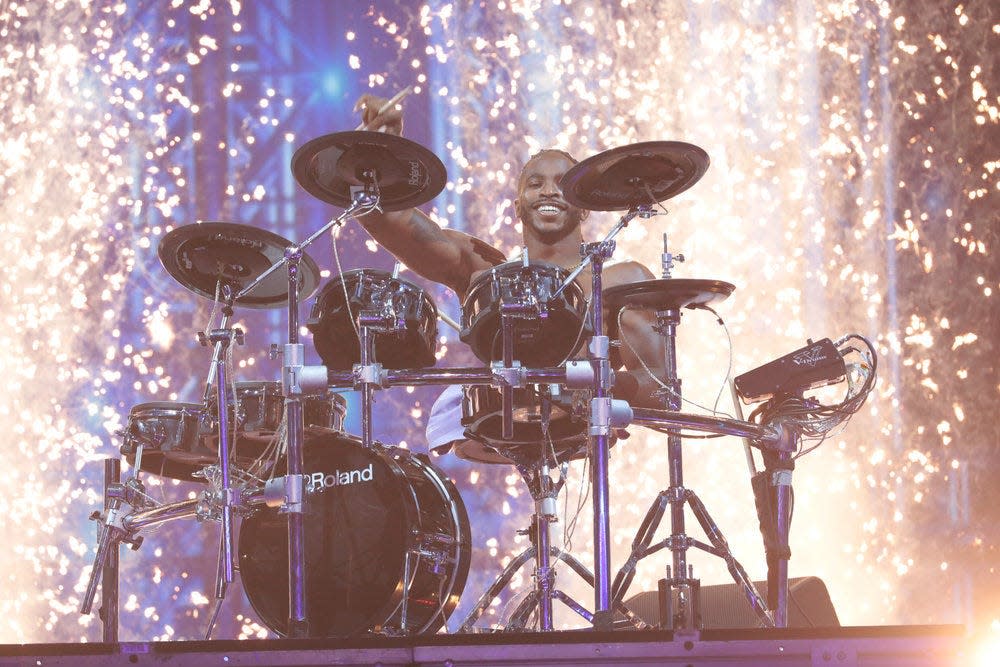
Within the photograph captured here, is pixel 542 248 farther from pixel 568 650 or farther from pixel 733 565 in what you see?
pixel 568 650

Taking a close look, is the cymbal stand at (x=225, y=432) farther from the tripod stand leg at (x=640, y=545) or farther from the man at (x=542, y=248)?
the tripod stand leg at (x=640, y=545)

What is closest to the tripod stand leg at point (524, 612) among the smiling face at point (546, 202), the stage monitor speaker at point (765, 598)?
the stage monitor speaker at point (765, 598)

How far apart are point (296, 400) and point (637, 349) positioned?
4.22 feet

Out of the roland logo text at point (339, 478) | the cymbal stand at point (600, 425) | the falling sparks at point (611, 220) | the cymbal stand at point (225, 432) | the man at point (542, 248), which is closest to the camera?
the cymbal stand at point (600, 425)

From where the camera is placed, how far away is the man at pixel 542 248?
3484 mm

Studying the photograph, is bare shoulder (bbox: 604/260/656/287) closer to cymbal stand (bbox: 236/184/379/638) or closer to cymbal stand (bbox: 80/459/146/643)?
cymbal stand (bbox: 236/184/379/638)

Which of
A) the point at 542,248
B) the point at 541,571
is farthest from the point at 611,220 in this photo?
the point at 541,571

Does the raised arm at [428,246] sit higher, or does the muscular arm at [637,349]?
the raised arm at [428,246]

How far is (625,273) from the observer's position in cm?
381

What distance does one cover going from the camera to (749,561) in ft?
15.8

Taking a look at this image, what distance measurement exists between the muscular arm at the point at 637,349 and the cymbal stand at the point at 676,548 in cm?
10

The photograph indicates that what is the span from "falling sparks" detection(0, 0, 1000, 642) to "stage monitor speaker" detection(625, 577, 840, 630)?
1374mm

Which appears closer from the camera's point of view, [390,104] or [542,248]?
[390,104]

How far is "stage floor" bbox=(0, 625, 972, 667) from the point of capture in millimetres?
1663
